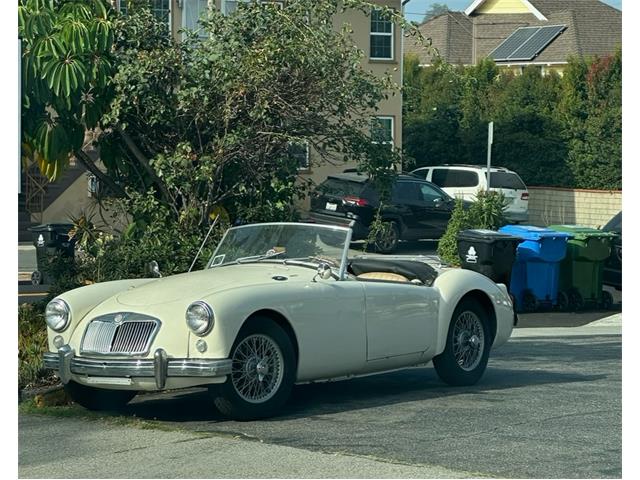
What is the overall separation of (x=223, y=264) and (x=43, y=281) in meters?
10.6

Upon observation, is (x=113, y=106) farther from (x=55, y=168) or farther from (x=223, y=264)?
(x=223, y=264)

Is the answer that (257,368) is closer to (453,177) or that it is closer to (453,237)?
(453,237)

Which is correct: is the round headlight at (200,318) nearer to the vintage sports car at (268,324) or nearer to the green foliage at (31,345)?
the vintage sports car at (268,324)

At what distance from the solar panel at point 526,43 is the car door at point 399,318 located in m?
43.0

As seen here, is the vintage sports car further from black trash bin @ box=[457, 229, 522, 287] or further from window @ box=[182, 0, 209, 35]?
window @ box=[182, 0, 209, 35]

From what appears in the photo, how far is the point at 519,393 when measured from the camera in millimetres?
10453

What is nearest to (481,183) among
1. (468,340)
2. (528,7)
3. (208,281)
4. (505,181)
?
(505,181)

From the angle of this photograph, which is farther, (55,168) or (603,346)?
(603,346)

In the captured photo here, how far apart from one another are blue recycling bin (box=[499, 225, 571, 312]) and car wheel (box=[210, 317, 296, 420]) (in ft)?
33.0

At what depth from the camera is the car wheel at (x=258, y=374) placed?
29.1 ft

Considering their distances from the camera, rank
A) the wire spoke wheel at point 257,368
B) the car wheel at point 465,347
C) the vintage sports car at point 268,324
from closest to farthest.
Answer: the vintage sports car at point 268,324 → the wire spoke wheel at point 257,368 → the car wheel at point 465,347

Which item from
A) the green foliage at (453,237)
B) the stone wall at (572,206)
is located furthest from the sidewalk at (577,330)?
the stone wall at (572,206)

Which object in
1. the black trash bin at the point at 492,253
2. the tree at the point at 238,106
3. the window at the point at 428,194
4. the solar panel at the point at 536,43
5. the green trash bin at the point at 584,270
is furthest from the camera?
the solar panel at the point at 536,43

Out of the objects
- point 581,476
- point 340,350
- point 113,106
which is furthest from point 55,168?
point 581,476
